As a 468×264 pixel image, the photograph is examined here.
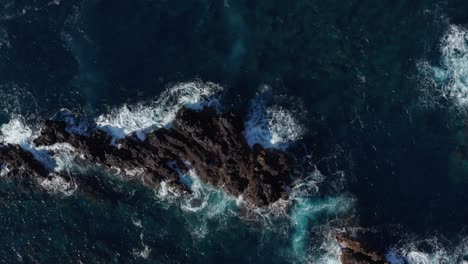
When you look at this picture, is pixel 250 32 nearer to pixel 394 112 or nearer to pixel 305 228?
pixel 394 112

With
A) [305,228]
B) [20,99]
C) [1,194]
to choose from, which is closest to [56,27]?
[20,99]

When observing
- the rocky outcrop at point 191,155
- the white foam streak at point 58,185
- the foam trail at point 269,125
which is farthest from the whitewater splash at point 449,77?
the white foam streak at point 58,185

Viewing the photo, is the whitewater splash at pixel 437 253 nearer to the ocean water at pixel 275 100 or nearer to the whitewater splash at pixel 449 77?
the ocean water at pixel 275 100

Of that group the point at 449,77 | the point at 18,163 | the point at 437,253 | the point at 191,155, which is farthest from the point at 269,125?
the point at 18,163

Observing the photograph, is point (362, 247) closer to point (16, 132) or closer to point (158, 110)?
point (158, 110)

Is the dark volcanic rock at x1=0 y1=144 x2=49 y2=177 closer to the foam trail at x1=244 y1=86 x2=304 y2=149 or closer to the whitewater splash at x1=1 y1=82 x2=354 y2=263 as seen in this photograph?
the whitewater splash at x1=1 y1=82 x2=354 y2=263

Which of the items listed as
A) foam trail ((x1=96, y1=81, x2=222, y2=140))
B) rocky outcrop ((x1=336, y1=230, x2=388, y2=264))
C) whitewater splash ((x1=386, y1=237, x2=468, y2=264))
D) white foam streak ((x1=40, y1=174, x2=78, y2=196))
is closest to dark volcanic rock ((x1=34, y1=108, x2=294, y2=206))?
foam trail ((x1=96, y1=81, x2=222, y2=140))

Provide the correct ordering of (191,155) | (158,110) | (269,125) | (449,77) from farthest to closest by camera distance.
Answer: (158,110), (191,155), (269,125), (449,77)
